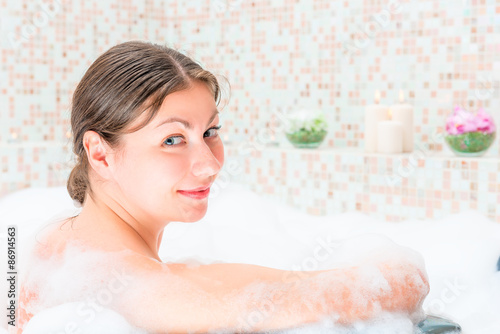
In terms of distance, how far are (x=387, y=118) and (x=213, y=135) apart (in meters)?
1.15

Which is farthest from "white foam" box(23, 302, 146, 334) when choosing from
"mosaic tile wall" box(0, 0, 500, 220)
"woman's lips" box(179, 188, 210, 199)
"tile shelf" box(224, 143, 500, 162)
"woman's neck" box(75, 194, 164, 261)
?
"tile shelf" box(224, 143, 500, 162)

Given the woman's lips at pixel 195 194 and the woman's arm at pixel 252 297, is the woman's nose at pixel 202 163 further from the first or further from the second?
the woman's arm at pixel 252 297

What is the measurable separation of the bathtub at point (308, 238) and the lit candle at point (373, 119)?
0.26m

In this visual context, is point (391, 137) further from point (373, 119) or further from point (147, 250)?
point (147, 250)

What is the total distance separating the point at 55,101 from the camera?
264cm

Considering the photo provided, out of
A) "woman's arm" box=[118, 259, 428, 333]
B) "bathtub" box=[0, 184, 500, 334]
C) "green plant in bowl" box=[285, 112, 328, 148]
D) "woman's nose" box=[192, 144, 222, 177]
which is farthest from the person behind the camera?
"green plant in bowl" box=[285, 112, 328, 148]

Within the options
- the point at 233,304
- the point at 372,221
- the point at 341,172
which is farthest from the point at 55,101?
the point at 233,304

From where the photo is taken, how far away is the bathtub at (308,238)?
4.51ft

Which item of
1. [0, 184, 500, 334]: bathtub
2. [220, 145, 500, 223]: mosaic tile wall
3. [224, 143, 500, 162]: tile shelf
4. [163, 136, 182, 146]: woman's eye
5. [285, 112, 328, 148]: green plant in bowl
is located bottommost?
[0, 184, 500, 334]: bathtub

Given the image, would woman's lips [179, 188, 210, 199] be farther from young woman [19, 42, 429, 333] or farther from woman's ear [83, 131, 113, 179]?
Answer: woman's ear [83, 131, 113, 179]

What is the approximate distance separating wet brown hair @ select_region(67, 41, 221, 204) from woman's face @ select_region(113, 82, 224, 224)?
0.02m

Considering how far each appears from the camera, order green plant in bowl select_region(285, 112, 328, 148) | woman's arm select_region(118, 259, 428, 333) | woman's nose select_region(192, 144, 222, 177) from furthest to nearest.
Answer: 1. green plant in bowl select_region(285, 112, 328, 148)
2. woman's nose select_region(192, 144, 222, 177)
3. woman's arm select_region(118, 259, 428, 333)

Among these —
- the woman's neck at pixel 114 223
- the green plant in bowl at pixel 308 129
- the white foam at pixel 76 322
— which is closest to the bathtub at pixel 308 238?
the white foam at pixel 76 322

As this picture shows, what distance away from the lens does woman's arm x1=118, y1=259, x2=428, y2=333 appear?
2.93 ft
